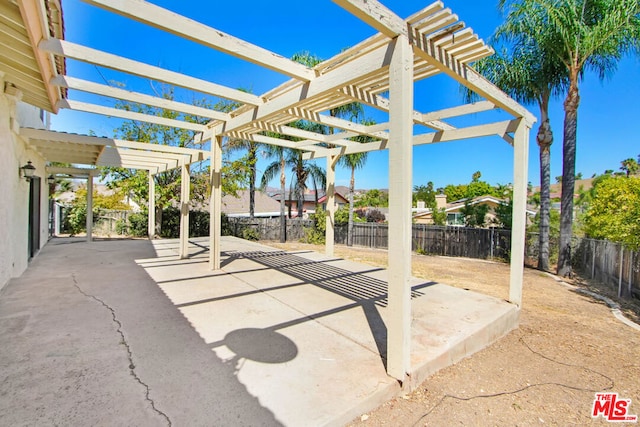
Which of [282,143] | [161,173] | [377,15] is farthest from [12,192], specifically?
[161,173]

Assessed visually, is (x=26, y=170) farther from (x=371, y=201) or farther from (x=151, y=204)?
(x=371, y=201)

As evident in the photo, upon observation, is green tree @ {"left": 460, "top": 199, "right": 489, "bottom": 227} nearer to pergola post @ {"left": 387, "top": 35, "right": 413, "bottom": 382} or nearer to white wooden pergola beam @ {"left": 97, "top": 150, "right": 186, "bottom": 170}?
white wooden pergola beam @ {"left": 97, "top": 150, "right": 186, "bottom": 170}

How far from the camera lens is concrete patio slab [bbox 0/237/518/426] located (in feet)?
6.67

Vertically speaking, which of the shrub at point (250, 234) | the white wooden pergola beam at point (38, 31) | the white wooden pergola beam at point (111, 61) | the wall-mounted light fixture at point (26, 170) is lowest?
the shrub at point (250, 234)

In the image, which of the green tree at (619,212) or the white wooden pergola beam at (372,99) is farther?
the green tree at (619,212)

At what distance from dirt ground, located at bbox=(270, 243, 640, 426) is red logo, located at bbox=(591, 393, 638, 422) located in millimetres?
42

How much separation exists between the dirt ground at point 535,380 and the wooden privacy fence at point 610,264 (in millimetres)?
1926

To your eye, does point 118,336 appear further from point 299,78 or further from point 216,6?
point 216,6

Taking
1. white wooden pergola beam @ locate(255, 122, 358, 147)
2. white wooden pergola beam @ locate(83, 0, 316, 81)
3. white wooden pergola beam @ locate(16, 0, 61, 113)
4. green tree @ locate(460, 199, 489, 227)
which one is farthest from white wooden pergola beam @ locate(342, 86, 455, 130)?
green tree @ locate(460, 199, 489, 227)

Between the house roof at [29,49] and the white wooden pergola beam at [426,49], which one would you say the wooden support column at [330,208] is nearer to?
the white wooden pergola beam at [426,49]

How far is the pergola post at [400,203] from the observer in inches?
93.4

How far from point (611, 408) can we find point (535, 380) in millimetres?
513

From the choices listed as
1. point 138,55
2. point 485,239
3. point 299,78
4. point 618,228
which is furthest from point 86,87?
point 485,239

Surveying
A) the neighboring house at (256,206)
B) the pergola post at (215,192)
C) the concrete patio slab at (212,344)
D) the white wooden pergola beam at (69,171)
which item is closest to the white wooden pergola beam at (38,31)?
the pergola post at (215,192)
